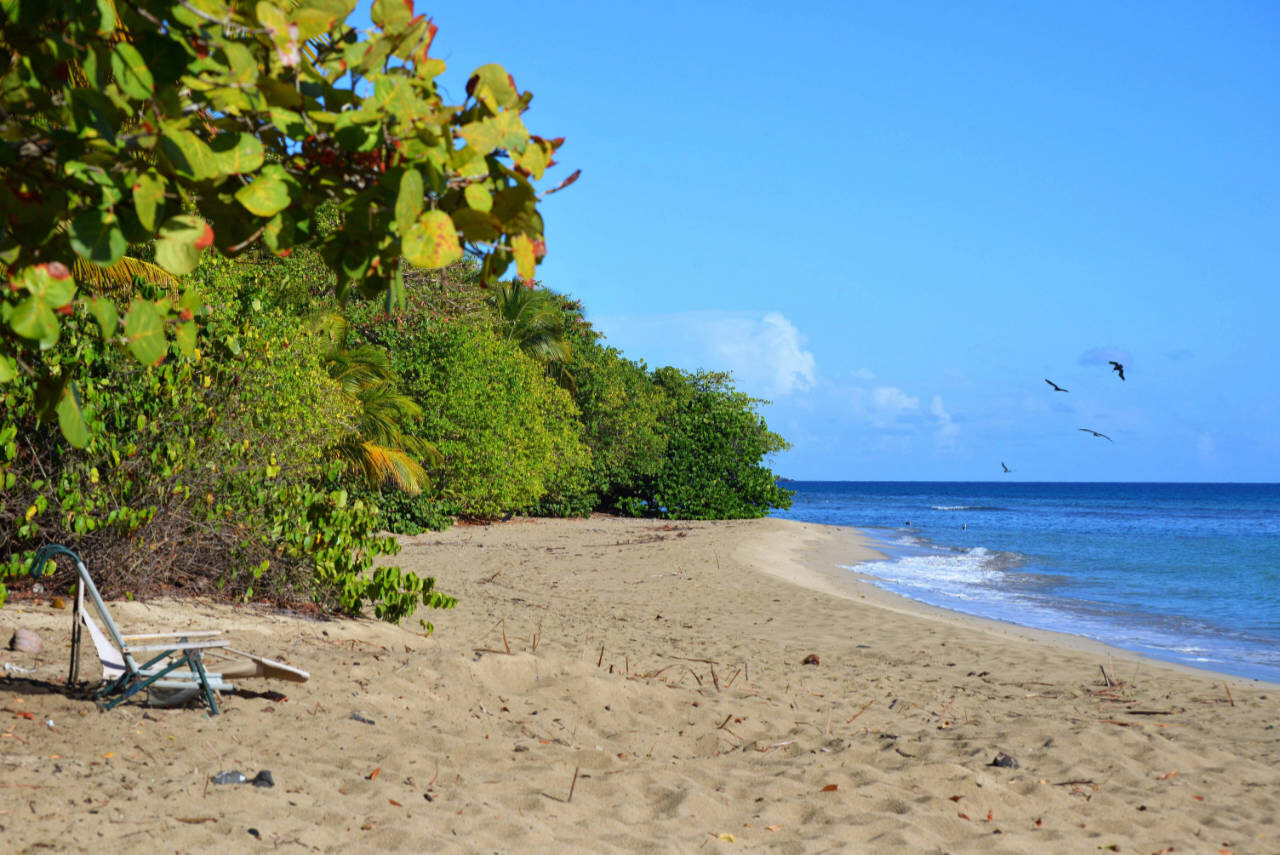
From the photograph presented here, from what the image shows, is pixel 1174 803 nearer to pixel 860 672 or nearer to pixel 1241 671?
pixel 860 672

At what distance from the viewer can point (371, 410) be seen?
18.7 m

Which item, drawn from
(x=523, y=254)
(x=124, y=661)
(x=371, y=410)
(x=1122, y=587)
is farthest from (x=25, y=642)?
(x=1122, y=587)

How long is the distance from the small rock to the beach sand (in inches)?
5.2

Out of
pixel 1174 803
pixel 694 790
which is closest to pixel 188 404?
pixel 694 790

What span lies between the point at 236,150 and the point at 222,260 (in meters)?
9.09

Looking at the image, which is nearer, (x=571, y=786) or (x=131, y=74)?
(x=131, y=74)

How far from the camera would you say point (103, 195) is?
2090mm

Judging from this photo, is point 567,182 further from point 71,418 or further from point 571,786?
point 571,786

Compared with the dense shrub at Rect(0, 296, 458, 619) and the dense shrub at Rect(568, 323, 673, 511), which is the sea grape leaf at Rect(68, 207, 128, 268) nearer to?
the dense shrub at Rect(0, 296, 458, 619)

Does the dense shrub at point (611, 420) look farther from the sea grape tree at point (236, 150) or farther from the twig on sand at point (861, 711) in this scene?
the sea grape tree at point (236, 150)

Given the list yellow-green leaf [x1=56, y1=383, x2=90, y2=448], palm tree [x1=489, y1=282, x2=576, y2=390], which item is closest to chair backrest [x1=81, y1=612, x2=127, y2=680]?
yellow-green leaf [x1=56, y1=383, x2=90, y2=448]

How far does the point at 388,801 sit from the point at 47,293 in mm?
2825

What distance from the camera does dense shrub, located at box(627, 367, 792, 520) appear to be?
3381 cm

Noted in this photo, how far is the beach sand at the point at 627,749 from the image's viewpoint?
3928mm
